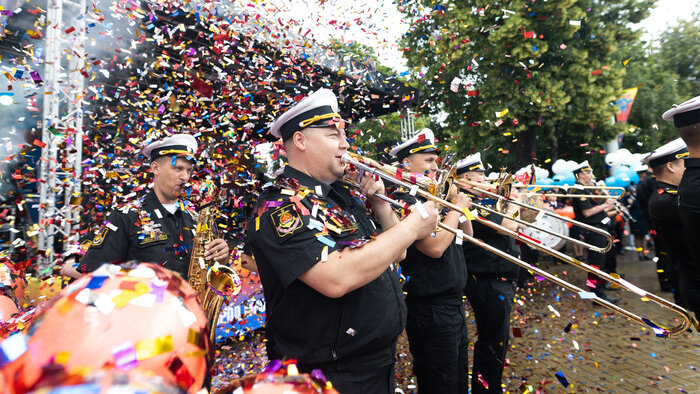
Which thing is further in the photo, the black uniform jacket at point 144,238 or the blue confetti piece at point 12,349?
the black uniform jacket at point 144,238

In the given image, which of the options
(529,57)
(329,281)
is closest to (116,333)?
(329,281)

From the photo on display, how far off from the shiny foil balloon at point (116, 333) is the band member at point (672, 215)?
4281 mm

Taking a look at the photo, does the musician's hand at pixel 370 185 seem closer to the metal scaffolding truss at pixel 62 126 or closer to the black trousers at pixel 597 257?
the metal scaffolding truss at pixel 62 126

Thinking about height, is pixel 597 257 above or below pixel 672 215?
below

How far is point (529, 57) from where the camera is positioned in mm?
12766

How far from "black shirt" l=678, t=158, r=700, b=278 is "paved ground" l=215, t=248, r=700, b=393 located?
6.73 ft

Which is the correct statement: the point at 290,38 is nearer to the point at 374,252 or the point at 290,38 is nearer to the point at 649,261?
the point at 374,252

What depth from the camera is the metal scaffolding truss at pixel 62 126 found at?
173 inches

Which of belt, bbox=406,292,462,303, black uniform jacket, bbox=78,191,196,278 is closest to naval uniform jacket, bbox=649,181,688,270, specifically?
belt, bbox=406,292,462,303

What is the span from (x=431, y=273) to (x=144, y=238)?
258 centimetres

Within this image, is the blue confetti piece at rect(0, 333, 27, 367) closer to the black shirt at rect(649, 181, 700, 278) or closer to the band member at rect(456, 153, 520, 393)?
the band member at rect(456, 153, 520, 393)

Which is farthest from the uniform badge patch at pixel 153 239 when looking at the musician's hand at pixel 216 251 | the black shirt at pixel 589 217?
the black shirt at pixel 589 217

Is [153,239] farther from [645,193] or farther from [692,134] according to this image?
[645,193]

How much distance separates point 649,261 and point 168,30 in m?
12.9
